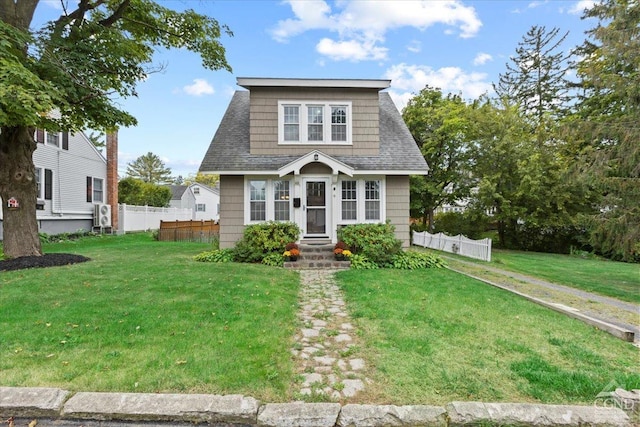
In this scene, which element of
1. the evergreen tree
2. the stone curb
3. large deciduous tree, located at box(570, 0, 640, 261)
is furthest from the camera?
the evergreen tree

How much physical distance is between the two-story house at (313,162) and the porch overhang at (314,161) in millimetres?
141

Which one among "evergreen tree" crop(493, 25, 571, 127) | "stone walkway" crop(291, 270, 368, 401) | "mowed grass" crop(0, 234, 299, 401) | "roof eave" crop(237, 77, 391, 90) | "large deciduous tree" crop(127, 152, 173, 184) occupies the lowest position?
"stone walkway" crop(291, 270, 368, 401)

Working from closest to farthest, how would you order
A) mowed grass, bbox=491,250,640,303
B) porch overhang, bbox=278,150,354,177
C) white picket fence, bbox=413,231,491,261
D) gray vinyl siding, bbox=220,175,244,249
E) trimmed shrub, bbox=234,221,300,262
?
mowed grass, bbox=491,250,640,303 → trimmed shrub, bbox=234,221,300,262 → porch overhang, bbox=278,150,354,177 → gray vinyl siding, bbox=220,175,244,249 → white picket fence, bbox=413,231,491,261

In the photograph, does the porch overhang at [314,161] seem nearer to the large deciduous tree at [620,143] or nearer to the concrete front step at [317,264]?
the concrete front step at [317,264]

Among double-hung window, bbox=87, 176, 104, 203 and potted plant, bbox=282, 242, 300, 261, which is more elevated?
double-hung window, bbox=87, 176, 104, 203

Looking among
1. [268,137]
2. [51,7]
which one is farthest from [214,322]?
[51,7]

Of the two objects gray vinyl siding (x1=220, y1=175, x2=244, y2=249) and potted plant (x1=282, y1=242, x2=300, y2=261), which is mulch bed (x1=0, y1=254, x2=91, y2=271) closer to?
gray vinyl siding (x1=220, y1=175, x2=244, y2=249)

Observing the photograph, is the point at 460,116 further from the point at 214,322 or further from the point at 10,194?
the point at 10,194

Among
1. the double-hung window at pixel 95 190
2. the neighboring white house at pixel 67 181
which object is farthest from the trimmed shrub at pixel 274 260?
the double-hung window at pixel 95 190

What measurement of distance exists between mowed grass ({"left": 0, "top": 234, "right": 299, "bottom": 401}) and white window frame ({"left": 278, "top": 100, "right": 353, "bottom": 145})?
18.9 ft

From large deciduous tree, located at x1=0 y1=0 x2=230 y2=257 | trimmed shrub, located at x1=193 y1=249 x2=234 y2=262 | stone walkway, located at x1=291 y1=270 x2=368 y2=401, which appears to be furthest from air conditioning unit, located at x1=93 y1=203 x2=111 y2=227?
stone walkway, located at x1=291 y1=270 x2=368 y2=401

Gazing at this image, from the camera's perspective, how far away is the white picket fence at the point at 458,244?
A: 1240 cm

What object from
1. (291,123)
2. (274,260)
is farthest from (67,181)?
(274,260)

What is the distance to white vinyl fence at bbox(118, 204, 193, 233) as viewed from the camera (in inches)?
813
